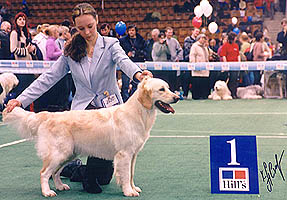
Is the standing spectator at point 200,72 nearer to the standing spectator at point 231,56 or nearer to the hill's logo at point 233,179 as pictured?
the standing spectator at point 231,56

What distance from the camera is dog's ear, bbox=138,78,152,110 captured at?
402 centimetres

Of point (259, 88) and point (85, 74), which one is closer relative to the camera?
point (85, 74)

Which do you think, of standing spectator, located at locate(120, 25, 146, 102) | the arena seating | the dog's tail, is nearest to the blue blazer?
the dog's tail

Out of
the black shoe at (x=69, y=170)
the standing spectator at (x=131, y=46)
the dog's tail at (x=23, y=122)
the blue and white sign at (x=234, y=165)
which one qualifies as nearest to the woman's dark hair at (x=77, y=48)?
the dog's tail at (x=23, y=122)

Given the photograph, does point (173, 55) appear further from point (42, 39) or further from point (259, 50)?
point (42, 39)

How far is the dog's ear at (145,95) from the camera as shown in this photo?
13.2ft

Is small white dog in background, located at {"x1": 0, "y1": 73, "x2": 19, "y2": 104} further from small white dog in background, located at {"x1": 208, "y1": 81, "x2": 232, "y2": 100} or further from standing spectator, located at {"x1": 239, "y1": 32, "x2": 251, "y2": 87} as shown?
standing spectator, located at {"x1": 239, "y1": 32, "x2": 251, "y2": 87}

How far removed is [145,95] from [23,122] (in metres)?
1.01

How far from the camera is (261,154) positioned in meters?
5.88

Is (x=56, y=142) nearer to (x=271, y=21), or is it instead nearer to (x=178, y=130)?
(x=178, y=130)

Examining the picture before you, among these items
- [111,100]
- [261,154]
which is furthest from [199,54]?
[111,100]

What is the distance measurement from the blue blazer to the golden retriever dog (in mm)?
316

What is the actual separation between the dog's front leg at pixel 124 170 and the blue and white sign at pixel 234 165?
2.10 ft

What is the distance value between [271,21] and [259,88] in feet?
40.5
